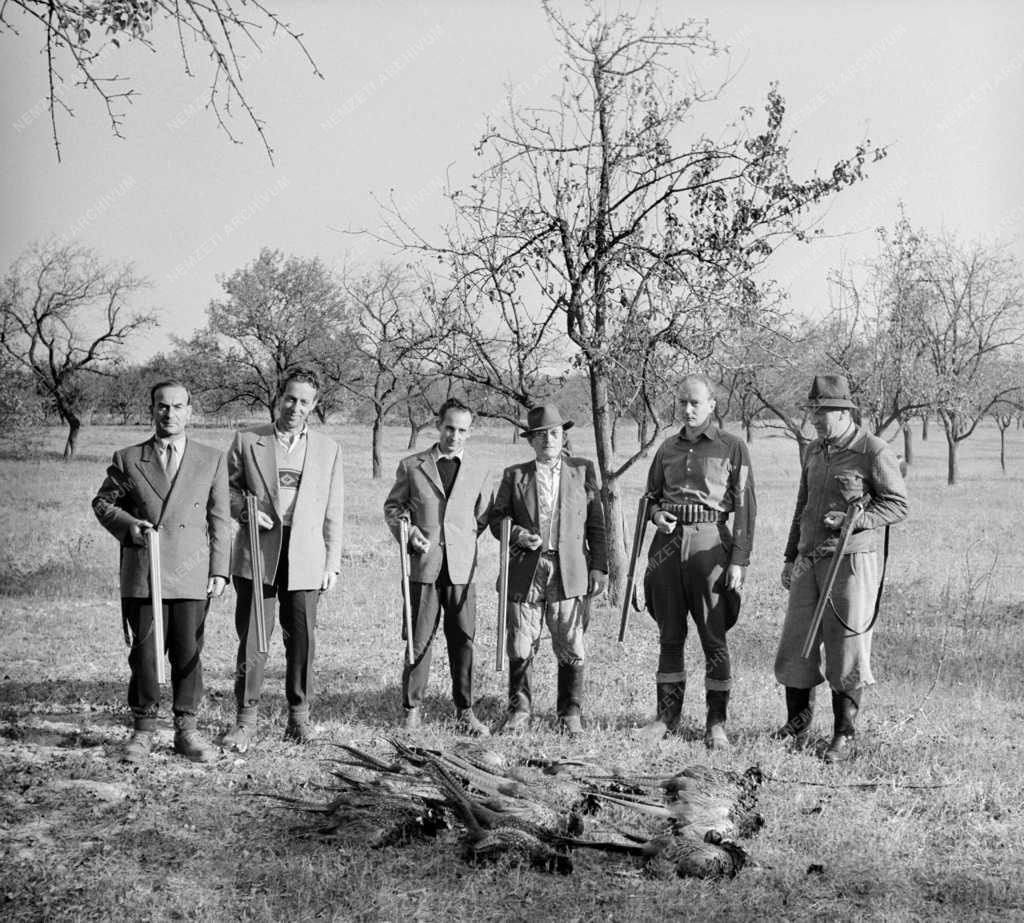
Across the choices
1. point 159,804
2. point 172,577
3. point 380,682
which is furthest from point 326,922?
point 380,682

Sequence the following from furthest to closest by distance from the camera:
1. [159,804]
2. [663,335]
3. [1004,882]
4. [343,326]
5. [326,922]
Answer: [343,326] < [663,335] < [159,804] < [1004,882] < [326,922]

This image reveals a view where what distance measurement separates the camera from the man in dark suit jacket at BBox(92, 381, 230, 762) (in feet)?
18.4

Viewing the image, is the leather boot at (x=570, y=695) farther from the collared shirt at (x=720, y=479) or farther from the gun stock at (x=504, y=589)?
Result: the collared shirt at (x=720, y=479)

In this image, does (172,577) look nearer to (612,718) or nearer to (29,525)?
(612,718)

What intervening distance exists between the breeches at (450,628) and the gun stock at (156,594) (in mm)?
1551

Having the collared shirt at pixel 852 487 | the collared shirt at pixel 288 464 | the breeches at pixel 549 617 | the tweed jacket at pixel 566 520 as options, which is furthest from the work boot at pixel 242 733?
the collared shirt at pixel 852 487

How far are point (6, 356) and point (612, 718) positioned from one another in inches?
902

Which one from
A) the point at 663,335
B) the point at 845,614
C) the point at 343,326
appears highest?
the point at 343,326

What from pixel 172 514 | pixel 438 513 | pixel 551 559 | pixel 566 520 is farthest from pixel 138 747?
pixel 566 520

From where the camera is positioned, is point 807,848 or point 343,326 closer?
point 807,848

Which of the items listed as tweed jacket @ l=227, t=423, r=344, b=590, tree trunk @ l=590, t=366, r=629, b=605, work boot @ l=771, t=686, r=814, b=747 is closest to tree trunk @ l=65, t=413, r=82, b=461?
tree trunk @ l=590, t=366, r=629, b=605

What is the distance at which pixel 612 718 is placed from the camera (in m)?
6.59

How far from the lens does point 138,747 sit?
5.55m

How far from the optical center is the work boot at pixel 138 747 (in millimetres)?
5469
